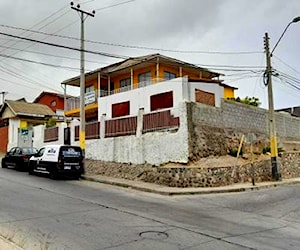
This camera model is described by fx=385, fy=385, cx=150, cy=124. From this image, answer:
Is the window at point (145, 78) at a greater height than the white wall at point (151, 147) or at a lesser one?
greater

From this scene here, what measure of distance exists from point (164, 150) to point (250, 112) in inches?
319

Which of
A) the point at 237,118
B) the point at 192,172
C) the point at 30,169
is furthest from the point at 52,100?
the point at 192,172

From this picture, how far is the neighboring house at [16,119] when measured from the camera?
3828cm

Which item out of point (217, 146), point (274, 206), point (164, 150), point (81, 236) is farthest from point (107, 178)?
point (81, 236)

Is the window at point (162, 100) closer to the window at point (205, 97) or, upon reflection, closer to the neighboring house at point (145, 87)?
the neighboring house at point (145, 87)

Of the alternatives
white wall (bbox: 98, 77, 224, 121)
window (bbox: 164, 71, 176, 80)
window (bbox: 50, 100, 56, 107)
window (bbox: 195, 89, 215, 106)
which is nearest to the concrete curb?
white wall (bbox: 98, 77, 224, 121)

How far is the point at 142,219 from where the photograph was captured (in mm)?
10422

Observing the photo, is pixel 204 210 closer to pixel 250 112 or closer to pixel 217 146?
pixel 217 146

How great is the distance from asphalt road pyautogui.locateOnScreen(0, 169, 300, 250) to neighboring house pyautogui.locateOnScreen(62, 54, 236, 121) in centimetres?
963

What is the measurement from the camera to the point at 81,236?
8.21 metres


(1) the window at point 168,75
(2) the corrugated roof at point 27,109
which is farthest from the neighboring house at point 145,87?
(2) the corrugated roof at point 27,109

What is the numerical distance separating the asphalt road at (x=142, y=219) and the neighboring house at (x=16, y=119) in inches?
888

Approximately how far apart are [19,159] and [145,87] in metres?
10.4

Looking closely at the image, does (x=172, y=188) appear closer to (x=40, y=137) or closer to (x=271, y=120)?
(x=271, y=120)
